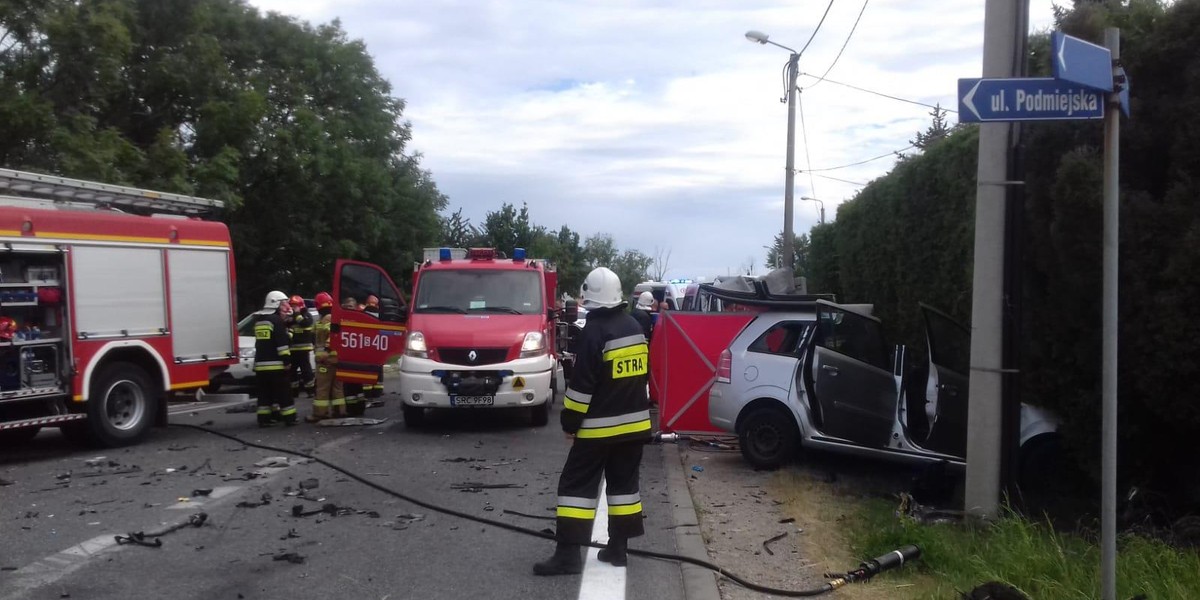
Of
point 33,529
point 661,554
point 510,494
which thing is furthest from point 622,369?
point 33,529

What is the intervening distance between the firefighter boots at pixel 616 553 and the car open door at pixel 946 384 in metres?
3.56

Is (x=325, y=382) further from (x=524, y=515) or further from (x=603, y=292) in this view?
(x=603, y=292)

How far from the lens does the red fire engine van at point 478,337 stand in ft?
40.1

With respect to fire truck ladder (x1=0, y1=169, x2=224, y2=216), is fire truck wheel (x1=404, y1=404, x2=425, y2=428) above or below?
below

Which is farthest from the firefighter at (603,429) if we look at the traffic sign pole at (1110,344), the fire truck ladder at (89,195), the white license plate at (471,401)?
the fire truck ladder at (89,195)

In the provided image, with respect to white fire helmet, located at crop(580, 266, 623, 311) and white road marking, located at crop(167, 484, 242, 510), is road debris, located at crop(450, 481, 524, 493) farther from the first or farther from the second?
white fire helmet, located at crop(580, 266, 623, 311)

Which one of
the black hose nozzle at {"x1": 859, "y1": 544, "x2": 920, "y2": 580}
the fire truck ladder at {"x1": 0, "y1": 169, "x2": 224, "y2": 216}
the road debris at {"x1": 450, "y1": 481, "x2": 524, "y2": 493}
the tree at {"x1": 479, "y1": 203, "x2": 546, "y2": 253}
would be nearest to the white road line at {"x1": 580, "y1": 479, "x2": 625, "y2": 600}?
the black hose nozzle at {"x1": 859, "y1": 544, "x2": 920, "y2": 580}

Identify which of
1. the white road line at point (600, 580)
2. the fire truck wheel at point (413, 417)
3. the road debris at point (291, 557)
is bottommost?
the fire truck wheel at point (413, 417)

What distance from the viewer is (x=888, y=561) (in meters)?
6.16

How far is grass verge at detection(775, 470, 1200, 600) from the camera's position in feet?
17.8

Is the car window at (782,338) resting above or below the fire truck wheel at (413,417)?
above

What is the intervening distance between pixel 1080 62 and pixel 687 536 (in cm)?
405

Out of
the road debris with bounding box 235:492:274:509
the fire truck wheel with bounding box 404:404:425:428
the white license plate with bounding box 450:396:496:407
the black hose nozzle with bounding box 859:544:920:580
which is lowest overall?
the fire truck wheel with bounding box 404:404:425:428

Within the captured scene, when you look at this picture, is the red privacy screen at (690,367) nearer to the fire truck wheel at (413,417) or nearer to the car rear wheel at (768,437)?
the car rear wheel at (768,437)
